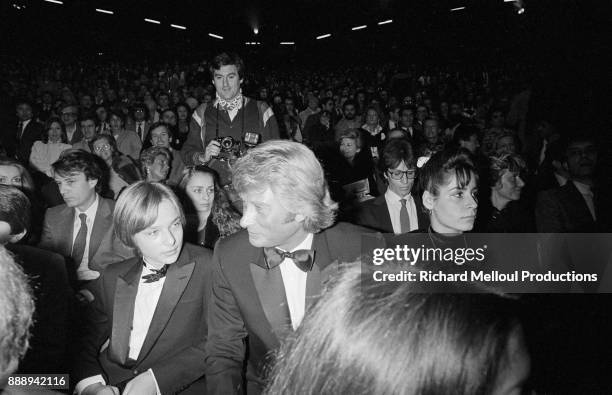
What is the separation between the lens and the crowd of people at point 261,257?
923 mm

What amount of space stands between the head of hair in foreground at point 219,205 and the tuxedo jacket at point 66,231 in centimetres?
72

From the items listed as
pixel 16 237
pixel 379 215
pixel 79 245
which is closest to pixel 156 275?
pixel 16 237

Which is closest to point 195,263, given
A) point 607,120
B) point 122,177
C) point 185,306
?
point 185,306

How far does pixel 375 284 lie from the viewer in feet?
3.36

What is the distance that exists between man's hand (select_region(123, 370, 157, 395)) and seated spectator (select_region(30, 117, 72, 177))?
4.71 m

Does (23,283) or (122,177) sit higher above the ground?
(122,177)

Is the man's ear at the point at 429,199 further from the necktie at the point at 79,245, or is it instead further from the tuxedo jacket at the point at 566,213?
the necktie at the point at 79,245

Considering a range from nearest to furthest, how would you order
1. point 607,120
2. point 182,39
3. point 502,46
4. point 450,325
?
point 450,325, point 607,120, point 502,46, point 182,39

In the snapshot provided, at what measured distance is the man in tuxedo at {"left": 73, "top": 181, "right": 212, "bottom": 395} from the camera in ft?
7.59

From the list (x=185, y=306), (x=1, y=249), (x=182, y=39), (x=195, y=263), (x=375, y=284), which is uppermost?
(x=182, y=39)

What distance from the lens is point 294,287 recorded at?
7.00 feet

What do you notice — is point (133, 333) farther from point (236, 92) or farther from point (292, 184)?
point (236, 92)

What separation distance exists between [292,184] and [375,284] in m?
1.02

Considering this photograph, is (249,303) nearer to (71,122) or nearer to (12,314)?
(12,314)
